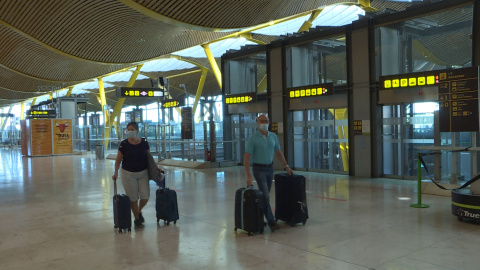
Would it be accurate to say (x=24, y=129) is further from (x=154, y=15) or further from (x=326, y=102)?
(x=326, y=102)

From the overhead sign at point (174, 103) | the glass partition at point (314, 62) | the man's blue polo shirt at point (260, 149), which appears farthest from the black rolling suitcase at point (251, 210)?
the overhead sign at point (174, 103)

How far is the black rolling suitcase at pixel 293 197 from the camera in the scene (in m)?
6.72

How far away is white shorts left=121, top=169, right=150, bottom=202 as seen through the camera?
686cm

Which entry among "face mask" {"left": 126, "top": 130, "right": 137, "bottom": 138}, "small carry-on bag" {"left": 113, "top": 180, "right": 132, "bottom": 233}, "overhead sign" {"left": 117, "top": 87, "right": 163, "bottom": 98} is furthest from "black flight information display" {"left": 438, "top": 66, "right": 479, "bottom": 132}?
"overhead sign" {"left": 117, "top": 87, "right": 163, "bottom": 98}

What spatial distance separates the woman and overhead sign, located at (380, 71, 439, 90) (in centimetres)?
779

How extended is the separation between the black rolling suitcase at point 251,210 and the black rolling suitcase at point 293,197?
0.66 m

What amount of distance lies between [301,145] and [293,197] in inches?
363

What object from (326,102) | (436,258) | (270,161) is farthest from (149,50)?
(436,258)

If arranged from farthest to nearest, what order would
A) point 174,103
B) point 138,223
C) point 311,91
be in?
point 174,103, point 311,91, point 138,223

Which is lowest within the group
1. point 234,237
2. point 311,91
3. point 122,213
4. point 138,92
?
point 234,237

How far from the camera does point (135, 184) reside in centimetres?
693

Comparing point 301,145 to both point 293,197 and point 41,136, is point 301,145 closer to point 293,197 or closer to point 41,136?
point 293,197

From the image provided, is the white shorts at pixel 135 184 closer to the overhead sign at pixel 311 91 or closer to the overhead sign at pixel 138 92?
the overhead sign at pixel 311 91

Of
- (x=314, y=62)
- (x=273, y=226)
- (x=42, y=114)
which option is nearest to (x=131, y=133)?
(x=273, y=226)
